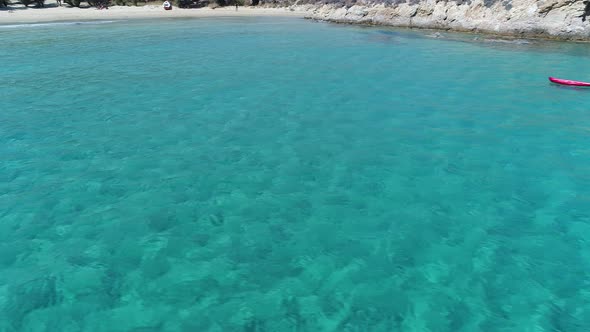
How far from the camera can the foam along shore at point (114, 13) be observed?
5281cm

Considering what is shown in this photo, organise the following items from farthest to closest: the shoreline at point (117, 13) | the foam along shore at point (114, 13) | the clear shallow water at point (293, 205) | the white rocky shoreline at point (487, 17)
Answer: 1. the foam along shore at point (114, 13)
2. the shoreline at point (117, 13)
3. the white rocky shoreline at point (487, 17)
4. the clear shallow water at point (293, 205)

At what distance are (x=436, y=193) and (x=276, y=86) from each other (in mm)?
13686

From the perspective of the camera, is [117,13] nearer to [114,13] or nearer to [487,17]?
[114,13]

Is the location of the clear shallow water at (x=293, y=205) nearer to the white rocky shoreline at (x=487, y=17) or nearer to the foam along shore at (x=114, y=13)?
the white rocky shoreline at (x=487, y=17)

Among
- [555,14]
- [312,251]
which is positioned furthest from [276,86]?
[555,14]

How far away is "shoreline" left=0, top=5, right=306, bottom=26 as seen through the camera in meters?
52.6

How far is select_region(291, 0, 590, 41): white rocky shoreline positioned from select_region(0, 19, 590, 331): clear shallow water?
1890cm

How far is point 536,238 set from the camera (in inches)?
406

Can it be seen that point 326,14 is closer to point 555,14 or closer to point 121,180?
point 555,14

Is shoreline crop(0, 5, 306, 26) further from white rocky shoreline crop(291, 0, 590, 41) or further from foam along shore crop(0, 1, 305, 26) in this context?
white rocky shoreline crop(291, 0, 590, 41)

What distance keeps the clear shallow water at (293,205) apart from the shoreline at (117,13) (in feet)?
118

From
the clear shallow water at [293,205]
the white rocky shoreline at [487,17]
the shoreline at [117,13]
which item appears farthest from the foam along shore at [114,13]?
the clear shallow water at [293,205]

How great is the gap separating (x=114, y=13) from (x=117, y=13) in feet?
1.36

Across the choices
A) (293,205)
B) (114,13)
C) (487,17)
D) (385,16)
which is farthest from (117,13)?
(293,205)
